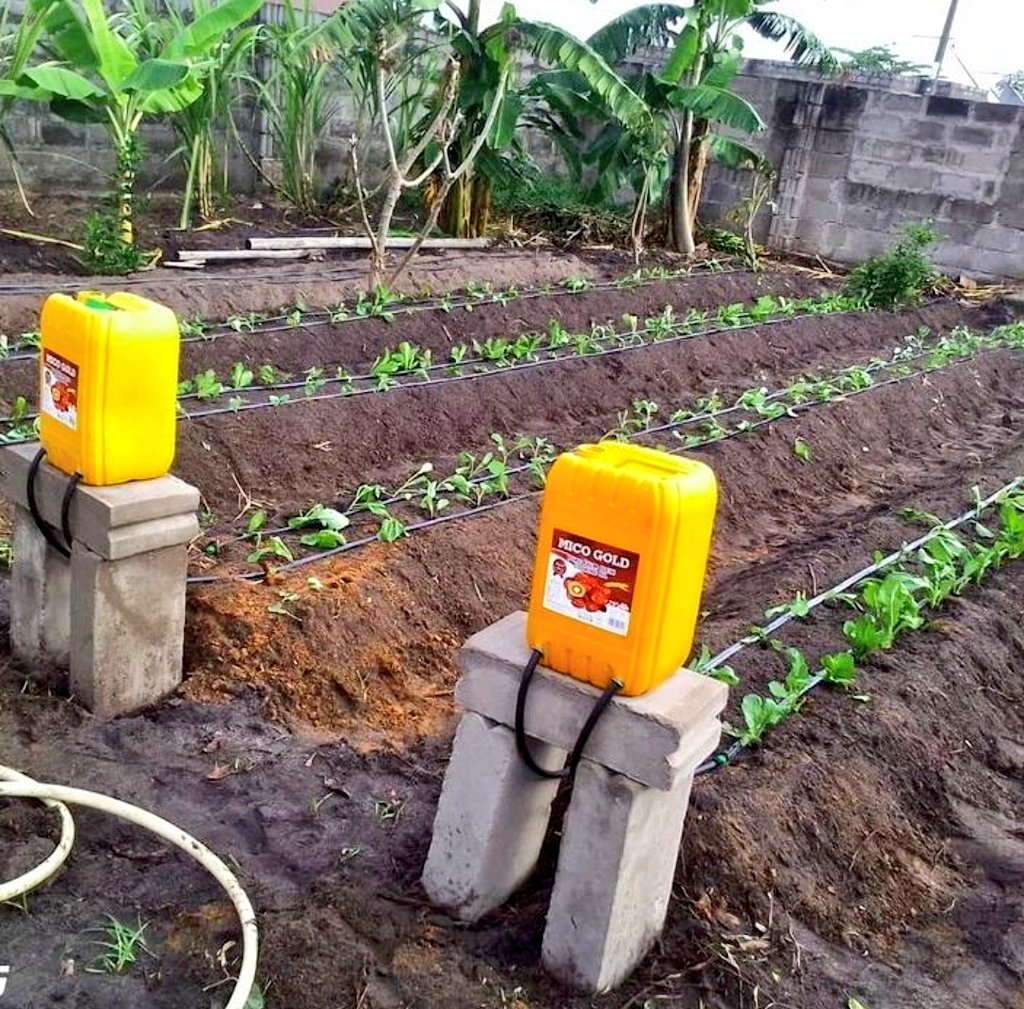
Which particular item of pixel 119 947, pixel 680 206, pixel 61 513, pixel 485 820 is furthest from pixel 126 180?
pixel 485 820

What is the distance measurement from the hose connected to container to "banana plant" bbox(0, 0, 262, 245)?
19.9ft

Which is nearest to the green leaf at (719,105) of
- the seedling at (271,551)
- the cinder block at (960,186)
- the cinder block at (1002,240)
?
the cinder block at (960,186)

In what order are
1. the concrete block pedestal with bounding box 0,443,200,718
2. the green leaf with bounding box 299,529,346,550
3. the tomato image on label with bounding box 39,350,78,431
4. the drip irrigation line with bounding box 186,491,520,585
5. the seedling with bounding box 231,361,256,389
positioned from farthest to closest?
the seedling with bounding box 231,361,256,389, the green leaf with bounding box 299,529,346,550, the drip irrigation line with bounding box 186,491,520,585, the concrete block pedestal with bounding box 0,443,200,718, the tomato image on label with bounding box 39,350,78,431

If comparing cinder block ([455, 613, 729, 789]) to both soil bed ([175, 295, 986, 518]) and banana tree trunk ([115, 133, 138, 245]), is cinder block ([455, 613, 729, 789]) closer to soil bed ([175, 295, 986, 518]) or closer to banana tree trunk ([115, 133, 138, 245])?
soil bed ([175, 295, 986, 518])

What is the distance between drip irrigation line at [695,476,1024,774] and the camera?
130 inches

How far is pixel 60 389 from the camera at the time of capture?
330 centimetres

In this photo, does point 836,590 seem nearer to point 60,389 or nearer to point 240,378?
point 60,389

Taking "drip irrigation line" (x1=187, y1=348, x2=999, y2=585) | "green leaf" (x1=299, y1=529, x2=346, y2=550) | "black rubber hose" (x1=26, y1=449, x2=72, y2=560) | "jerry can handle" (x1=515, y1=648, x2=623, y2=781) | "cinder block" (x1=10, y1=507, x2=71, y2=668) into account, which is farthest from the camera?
"green leaf" (x1=299, y1=529, x2=346, y2=550)

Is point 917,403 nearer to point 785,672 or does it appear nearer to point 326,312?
point 326,312

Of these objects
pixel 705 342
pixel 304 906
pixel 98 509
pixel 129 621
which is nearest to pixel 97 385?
pixel 98 509

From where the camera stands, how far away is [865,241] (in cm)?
1357

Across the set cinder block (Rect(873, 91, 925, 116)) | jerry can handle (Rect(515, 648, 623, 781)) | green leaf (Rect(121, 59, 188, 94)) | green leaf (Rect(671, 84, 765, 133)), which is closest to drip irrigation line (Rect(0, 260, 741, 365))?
green leaf (Rect(121, 59, 188, 94))

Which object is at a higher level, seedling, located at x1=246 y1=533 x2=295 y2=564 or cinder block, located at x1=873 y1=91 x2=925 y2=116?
cinder block, located at x1=873 y1=91 x2=925 y2=116

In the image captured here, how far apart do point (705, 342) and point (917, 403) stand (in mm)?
1731
